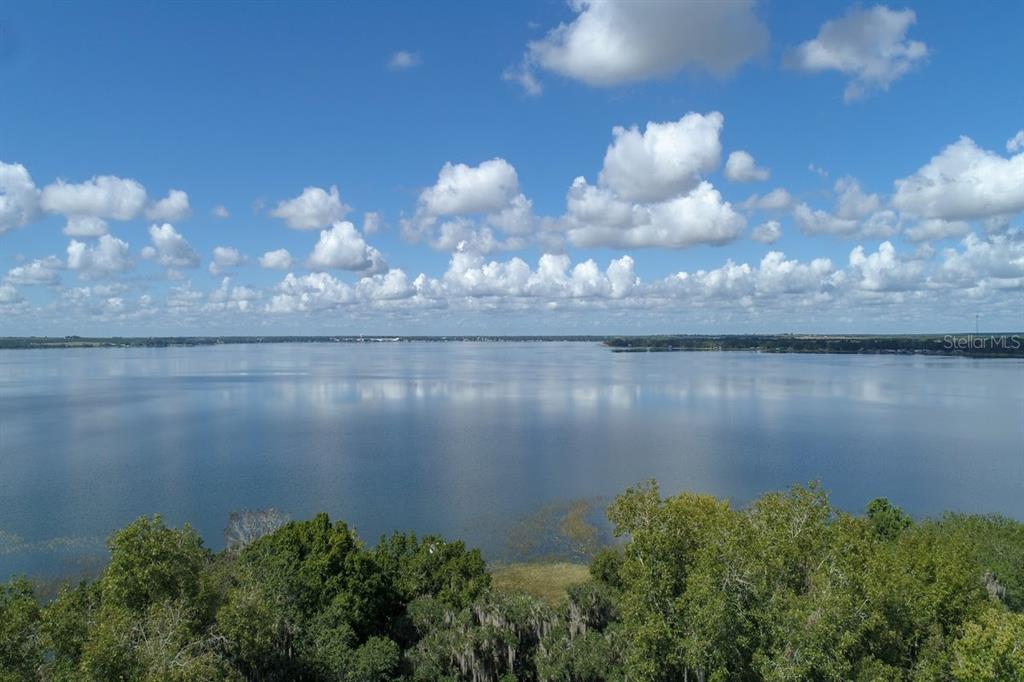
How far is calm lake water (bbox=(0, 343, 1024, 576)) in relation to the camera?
5072 centimetres

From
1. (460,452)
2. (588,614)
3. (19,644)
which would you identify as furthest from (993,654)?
(460,452)

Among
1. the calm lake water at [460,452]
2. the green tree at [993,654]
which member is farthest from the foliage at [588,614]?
the calm lake water at [460,452]

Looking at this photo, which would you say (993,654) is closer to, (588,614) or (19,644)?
(588,614)

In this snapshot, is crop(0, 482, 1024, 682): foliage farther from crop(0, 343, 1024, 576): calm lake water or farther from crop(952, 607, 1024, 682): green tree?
crop(0, 343, 1024, 576): calm lake water

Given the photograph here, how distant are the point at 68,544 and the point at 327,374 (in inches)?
5828

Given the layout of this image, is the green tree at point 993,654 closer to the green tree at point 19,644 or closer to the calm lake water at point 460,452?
the green tree at point 19,644

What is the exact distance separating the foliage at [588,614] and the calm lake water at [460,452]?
56.8 ft

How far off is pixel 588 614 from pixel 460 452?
46.4m

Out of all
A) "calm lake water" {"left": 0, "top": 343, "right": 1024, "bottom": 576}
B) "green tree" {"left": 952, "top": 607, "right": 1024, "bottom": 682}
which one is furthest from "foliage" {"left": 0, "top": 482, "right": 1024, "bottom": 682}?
"calm lake water" {"left": 0, "top": 343, "right": 1024, "bottom": 576}

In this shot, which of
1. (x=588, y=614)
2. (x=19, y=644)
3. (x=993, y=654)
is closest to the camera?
(x=993, y=654)

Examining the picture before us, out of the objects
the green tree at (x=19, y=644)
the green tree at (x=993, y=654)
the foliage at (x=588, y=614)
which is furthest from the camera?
the foliage at (x=588, y=614)

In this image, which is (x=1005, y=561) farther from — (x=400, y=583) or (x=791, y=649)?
(x=400, y=583)

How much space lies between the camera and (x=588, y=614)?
25828mm

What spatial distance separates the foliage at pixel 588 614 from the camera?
16641mm
